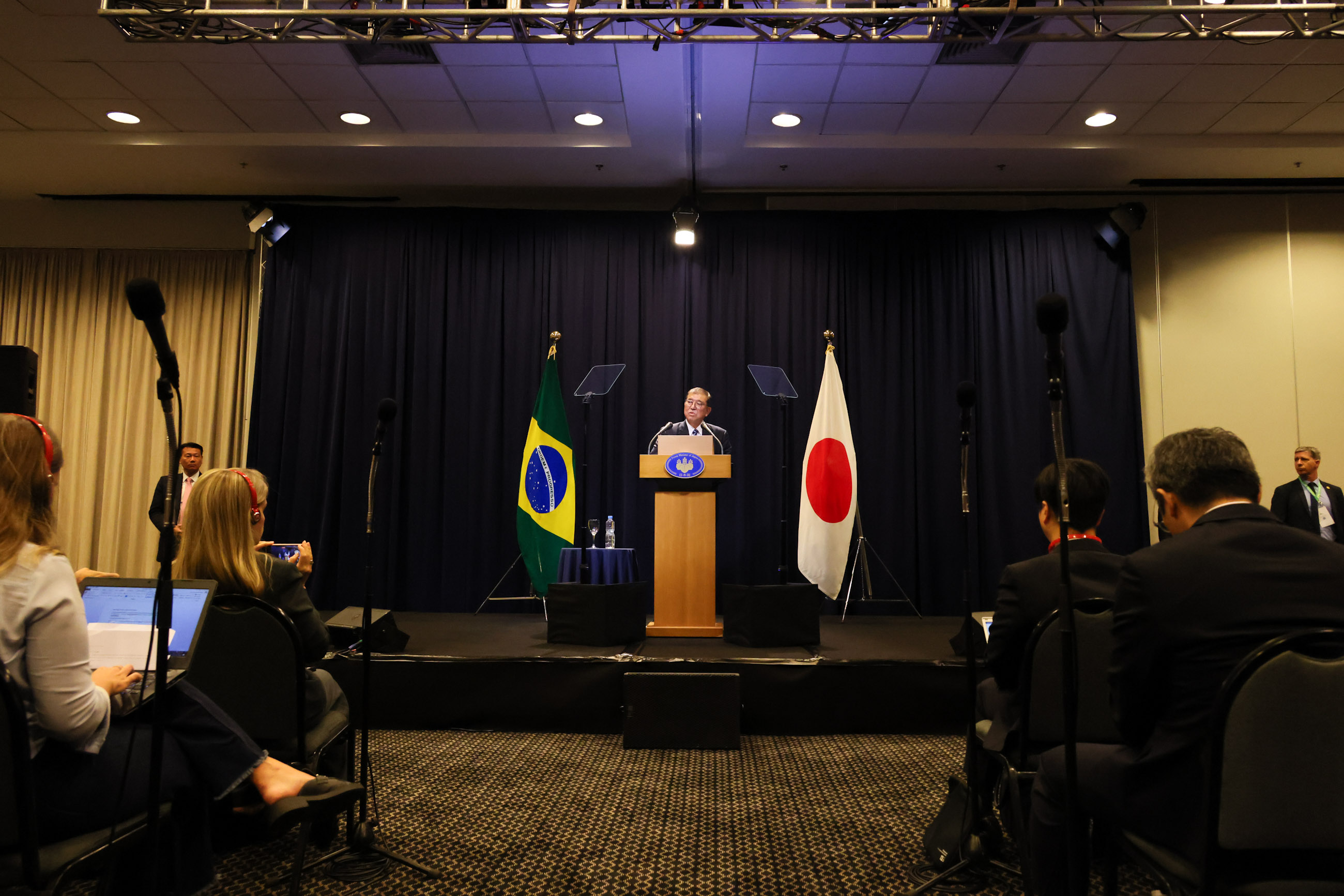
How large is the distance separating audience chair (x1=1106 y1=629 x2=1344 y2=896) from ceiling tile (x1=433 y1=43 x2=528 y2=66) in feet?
17.4

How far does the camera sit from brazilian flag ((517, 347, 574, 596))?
6.03 meters

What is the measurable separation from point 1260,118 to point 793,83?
3.67 meters

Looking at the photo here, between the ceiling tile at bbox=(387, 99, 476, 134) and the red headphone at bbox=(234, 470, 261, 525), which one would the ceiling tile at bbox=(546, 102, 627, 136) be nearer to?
the ceiling tile at bbox=(387, 99, 476, 134)

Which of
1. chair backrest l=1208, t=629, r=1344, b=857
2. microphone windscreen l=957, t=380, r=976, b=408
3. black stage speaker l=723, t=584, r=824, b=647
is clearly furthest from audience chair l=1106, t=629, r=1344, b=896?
black stage speaker l=723, t=584, r=824, b=647

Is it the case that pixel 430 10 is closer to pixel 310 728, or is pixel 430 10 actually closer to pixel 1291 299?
pixel 310 728

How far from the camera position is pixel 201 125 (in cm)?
659

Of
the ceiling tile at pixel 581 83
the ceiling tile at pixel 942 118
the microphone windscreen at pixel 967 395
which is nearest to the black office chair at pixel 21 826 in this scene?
the microphone windscreen at pixel 967 395

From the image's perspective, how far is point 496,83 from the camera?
19.4ft

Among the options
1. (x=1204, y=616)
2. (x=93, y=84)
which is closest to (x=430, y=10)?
(x=93, y=84)

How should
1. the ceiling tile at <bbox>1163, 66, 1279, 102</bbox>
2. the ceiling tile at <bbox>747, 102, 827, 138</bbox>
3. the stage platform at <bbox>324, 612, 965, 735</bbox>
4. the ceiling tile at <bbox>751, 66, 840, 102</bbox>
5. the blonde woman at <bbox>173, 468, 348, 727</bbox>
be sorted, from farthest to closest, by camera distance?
the ceiling tile at <bbox>747, 102, 827, 138</bbox>, the ceiling tile at <bbox>751, 66, 840, 102</bbox>, the ceiling tile at <bbox>1163, 66, 1279, 102</bbox>, the stage platform at <bbox>324, 612, 965, 735</bbox>, the blonde woman at <bbox>173, 468, 348, 727</bbox>

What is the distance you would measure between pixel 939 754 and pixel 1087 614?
2.10 meters

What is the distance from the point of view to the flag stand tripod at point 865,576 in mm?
6930

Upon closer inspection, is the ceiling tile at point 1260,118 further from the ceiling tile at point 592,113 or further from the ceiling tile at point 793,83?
the ceiling tile at point 592,113

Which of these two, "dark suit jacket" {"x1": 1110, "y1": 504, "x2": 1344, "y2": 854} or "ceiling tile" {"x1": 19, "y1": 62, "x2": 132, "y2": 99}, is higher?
"ceiling tile" {"x1": 19, "y1": 62, "x2": 132, "y2": 99}
